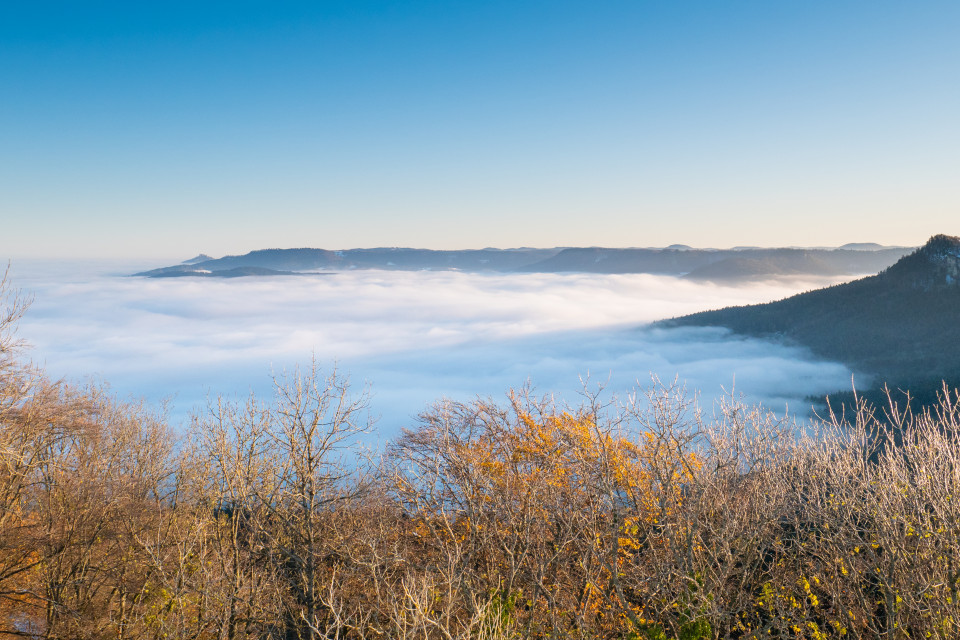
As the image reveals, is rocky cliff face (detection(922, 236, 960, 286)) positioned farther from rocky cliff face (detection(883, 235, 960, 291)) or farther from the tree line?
the tree line

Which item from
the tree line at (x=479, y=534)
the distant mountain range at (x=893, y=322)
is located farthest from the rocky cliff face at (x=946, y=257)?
the tree line at (x=479, y=534)

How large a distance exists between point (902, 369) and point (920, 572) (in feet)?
517

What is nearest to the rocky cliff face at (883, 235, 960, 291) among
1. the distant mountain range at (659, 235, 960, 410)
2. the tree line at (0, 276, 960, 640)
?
the distant mountain range at (659, 235, 960, 410)

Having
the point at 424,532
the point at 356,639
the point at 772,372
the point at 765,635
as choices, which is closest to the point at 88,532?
the point at 356,639

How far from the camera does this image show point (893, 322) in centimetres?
15638

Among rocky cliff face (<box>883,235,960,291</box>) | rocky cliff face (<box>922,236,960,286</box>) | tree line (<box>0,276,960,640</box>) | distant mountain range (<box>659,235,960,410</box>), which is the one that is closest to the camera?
tree line (<box>0,276,960,640</box>)

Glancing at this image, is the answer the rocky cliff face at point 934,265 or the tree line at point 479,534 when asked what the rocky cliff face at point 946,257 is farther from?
the tree line at point 479,534

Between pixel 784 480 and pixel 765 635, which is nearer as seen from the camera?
pixel 765 635

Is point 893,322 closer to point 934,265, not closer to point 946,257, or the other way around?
point 934,265

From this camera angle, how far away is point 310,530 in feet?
60.8

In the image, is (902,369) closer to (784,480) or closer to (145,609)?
(784,480)

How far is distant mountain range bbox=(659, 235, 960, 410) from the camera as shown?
443 feet

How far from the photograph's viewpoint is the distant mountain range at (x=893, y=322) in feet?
443

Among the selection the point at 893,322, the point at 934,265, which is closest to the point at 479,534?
the point at 893,322
